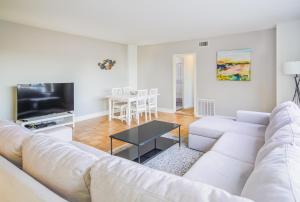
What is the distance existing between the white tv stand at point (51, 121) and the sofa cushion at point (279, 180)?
382cm

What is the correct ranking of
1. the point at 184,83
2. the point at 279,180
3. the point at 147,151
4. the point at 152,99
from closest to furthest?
the point at 279,180 → the point at 147,151 → the point at 152,99 → the point at 184,83

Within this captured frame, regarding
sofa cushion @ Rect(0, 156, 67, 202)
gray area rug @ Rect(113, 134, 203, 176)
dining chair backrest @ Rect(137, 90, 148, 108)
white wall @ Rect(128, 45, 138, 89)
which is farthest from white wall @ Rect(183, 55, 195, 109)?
sofa cushion @ Rect(0, 156, 67, 202)

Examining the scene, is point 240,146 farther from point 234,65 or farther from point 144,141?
point 234,65

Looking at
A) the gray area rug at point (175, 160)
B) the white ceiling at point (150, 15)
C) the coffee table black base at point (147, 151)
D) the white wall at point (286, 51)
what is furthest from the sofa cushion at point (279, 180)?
the white wall at point (286, 51)

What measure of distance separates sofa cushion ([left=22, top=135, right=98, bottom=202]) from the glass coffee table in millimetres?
1530

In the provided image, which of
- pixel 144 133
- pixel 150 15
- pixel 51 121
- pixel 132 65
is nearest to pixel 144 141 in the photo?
pixel 144 133

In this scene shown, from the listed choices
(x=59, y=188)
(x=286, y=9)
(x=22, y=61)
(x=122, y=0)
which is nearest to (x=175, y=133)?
(x=122, y=0)

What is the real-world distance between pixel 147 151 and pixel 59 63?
3316 millimetres

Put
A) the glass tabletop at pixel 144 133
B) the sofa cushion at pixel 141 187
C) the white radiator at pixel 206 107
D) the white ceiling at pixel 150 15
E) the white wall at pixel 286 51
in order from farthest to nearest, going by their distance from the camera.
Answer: the white radiator at pixel 206 107 → the white wall at pixel 286 51 → the white ceiling at pixel 150 15 → the glass tabletop at pixel 144 133 → the sofa cushion at pixel 141 187

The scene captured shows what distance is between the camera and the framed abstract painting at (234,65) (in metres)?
4.86

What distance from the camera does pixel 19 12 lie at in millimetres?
3355

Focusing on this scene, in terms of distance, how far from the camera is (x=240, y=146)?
2.19 metres

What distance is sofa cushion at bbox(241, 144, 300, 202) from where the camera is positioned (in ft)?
2.35

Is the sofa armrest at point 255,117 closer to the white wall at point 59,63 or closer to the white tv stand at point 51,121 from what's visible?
the white tv stand at point 51,121
